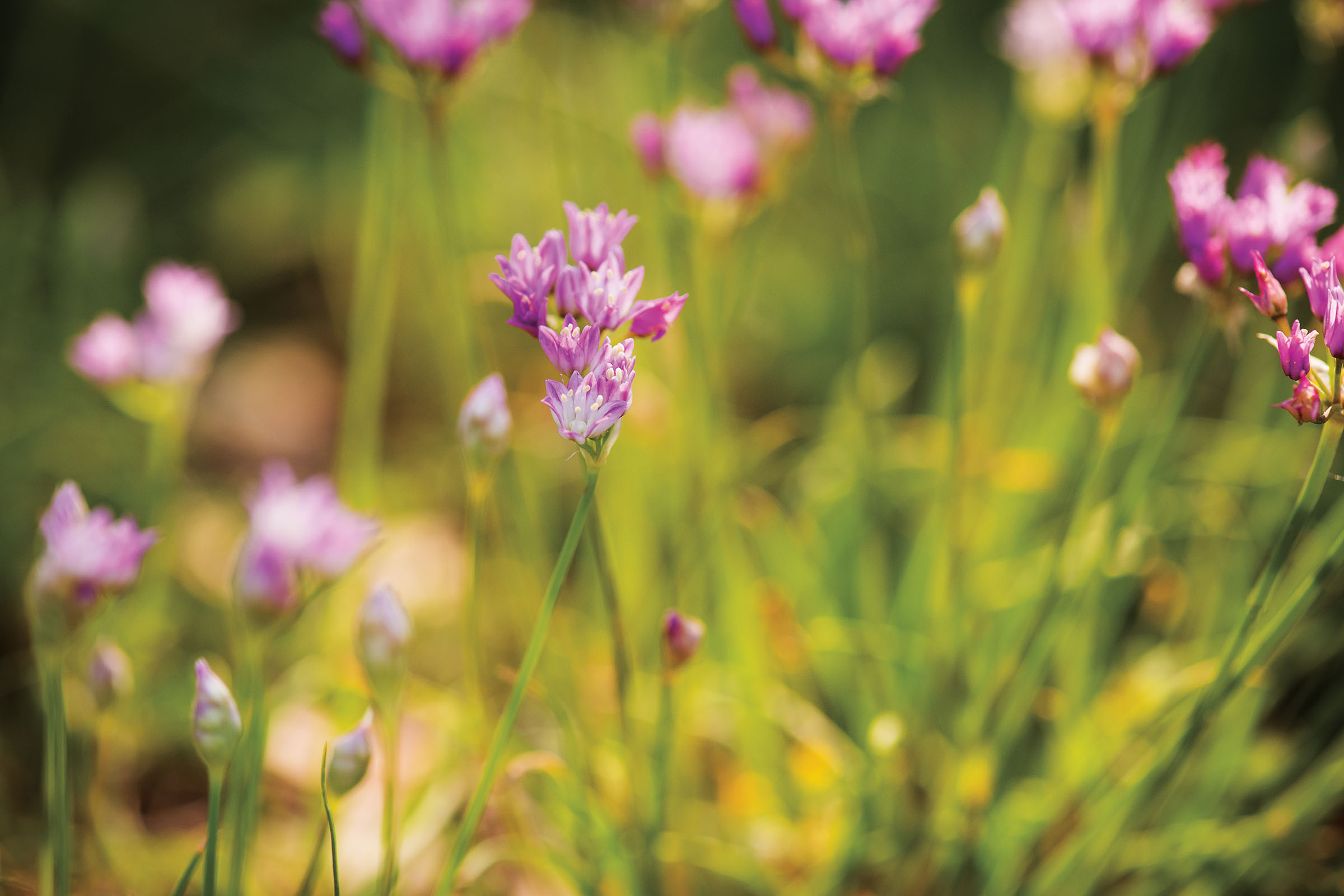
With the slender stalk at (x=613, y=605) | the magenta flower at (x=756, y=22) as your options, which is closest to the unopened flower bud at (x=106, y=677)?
the slender stalk at (x=613, y=605)

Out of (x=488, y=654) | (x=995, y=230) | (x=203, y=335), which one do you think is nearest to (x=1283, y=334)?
(x=995, y=230)

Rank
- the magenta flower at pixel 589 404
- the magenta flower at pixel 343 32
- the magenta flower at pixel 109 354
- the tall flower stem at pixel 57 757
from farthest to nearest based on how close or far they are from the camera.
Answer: the magenta flower at pixel 109 354, the magenta flower at pixel 343 32, the tall flower stem at pixel 57 757, the magenta flower at pixel 589 404

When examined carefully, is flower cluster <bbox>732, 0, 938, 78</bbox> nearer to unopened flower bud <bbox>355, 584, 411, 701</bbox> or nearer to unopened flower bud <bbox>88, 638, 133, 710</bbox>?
unopened flower bud <bbox>355, 584, 411, 701</bbox>

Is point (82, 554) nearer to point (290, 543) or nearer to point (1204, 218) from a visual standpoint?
point (290, 543)

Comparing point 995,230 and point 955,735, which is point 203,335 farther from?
point 955,735

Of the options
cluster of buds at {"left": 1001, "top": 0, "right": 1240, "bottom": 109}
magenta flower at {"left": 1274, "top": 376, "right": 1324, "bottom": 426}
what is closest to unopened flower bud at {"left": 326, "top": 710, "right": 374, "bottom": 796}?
magenta flower at {"left": 1274, "top": 376, "right": 1324, "bottom": 426}

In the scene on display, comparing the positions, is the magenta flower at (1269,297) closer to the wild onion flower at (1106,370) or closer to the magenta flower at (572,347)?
the wild onion flower at (1106,370)
